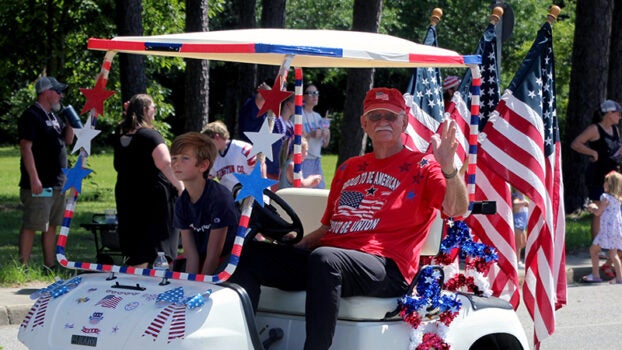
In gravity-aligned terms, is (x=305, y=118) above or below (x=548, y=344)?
above

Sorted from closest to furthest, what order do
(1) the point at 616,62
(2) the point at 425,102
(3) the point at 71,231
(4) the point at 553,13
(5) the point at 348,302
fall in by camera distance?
(5) the point at 348,302
(4) the point at 553,13
(2) the point at 425,102
(3) the point at 71,231
(1) the point at 616,62

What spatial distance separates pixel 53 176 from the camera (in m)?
10.6

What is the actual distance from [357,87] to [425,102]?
290 inches

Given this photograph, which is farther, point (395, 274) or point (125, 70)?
point (125, 70)

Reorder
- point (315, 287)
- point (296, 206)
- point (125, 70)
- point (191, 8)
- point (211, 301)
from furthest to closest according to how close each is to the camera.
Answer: point (191, 8) < point (125, 70) < point (296, 206) < point (315, 287) < point (211, 301)

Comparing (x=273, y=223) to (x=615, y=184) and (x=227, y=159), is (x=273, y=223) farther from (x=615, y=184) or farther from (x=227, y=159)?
(x=615, y=184)

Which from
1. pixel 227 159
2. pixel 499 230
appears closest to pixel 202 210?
pixel 499 230

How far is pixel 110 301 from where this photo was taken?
16.5 ft

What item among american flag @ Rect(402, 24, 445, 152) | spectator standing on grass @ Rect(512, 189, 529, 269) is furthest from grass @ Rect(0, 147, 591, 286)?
american flag @ Rect(402, 24, 445, 152)

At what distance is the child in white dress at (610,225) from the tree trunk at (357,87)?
13.7 feet

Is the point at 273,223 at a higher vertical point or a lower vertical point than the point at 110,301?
higher

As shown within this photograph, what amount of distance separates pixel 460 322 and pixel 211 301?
147 centimetres

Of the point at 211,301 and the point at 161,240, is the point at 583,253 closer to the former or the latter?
the point at 161,240

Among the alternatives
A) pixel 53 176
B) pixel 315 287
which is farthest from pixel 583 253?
pixel 315 287
